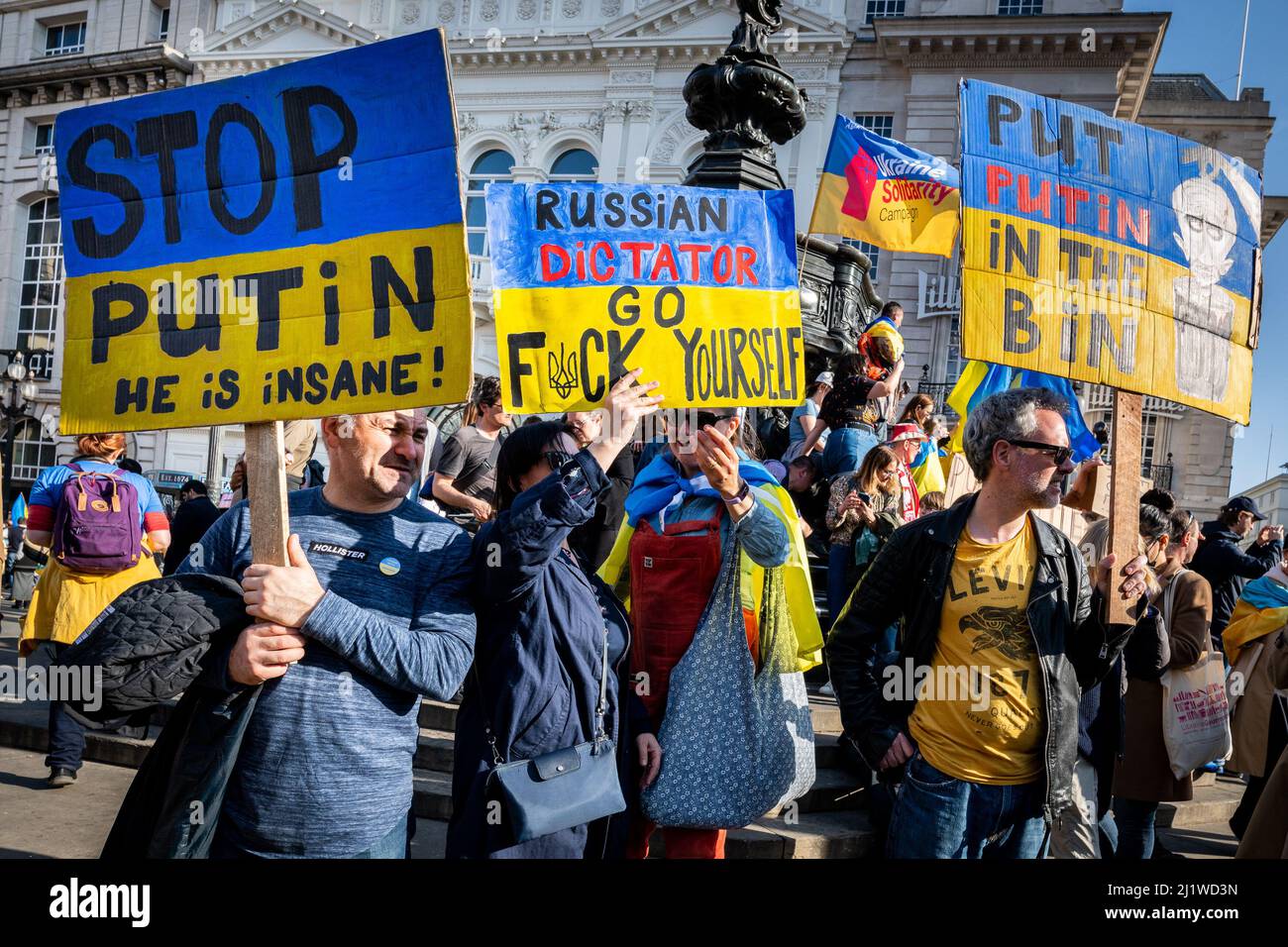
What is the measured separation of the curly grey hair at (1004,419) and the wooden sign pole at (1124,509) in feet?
0.91

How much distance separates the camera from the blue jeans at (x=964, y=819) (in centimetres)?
291

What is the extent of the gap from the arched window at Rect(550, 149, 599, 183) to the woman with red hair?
78.8 feet

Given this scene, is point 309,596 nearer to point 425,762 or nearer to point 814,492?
point 425,762

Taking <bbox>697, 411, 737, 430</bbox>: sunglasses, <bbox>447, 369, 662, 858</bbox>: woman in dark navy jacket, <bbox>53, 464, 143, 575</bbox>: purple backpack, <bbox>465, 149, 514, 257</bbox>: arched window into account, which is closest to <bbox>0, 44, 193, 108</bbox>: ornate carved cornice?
<bbox>465, 149, 514, 257</bbox>: arched window

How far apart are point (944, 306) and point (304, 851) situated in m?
23.5

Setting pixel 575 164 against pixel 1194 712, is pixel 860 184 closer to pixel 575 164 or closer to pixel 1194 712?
pixel 1194 712

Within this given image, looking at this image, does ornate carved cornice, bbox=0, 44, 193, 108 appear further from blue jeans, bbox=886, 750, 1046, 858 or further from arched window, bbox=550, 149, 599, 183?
blue jeans, bbox=886, 750, 1046, 858

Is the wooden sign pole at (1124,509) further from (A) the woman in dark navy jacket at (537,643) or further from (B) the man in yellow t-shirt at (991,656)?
(A) the woman in dark navy jacket at (537,643)

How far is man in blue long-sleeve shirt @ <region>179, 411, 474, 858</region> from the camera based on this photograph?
2.31m

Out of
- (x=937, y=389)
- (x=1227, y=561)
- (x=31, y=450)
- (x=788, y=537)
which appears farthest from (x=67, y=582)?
(x=31, y=450)

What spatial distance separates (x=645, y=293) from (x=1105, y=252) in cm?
158

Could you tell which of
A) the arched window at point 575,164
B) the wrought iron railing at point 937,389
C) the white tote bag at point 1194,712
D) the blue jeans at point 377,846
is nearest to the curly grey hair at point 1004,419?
the blue jeans at point 377,846

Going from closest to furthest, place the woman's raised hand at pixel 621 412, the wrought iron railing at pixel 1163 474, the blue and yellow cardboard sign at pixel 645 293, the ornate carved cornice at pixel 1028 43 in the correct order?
the woman's raised hand at pixel 621 412 → the blue and yellow cardboard sign at pixel 645 293 → the ornate carved cornice at pixel 1028 43 → the wrought iron railing at pixel 1163 474

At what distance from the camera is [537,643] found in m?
2.80
